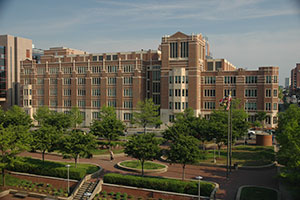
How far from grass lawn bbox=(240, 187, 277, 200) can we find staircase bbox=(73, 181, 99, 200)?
15813 millimetres

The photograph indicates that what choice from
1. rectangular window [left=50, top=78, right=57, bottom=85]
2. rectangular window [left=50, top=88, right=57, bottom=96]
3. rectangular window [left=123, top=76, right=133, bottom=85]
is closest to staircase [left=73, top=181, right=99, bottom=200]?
rectangular window [left=123, top=76, right=133, bottom=85]

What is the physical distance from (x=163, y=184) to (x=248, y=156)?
62.3 feet

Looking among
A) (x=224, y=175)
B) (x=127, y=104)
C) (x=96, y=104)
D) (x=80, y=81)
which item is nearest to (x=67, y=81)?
(x=80, y=81)

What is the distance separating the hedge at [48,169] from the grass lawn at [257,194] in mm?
18113

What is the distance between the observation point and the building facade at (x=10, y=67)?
10056 centimetres

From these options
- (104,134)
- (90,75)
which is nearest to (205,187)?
(104,134)

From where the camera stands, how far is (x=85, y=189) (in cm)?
3303

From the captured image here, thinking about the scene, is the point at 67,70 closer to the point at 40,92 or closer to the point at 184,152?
the point at 40,92

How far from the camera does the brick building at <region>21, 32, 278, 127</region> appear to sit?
7144cm

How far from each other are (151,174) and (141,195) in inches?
224

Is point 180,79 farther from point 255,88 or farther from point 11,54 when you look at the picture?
point 11,54

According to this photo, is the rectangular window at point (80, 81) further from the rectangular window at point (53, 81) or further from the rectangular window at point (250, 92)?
the rectangular window at point (250, 92)

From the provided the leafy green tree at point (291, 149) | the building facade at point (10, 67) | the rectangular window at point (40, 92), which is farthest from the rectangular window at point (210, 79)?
the building facade at point (10, 67)

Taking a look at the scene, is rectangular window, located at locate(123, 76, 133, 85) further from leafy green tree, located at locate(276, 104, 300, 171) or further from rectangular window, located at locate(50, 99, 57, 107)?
leafy green tree, located at locate(276, 104, 300, 171)
